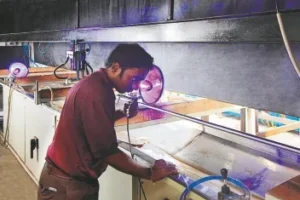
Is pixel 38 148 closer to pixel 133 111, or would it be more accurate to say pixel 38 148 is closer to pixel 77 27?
pixel 77 27

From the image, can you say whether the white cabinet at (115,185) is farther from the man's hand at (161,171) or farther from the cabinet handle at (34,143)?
the cabinet handle at (34,143)

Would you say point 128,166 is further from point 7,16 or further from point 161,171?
point 7,16

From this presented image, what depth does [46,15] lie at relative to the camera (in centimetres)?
323

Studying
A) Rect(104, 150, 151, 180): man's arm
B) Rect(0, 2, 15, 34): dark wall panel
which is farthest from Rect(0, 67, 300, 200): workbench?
Rect(0, 2, 15, 34): dark wall panel

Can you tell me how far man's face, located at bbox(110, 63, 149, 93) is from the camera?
1.50m

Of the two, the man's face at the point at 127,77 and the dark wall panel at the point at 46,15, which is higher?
the dark wall panel at the point at 46,15

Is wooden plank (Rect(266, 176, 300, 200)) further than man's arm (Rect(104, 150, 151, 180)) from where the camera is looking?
No

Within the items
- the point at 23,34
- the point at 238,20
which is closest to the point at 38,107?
the point at 23,34

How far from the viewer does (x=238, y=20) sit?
1277 millimetres

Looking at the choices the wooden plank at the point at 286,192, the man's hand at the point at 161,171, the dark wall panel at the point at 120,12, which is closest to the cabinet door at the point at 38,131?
the dark wall panel at the point at 120,12

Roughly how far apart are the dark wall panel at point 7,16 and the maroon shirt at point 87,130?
2.92m

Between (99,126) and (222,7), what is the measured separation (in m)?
0.75

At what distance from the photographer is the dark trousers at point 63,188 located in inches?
62.5

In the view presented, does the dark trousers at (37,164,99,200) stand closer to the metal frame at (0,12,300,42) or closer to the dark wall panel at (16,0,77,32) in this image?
the metal frame at (0,12,300,42)
